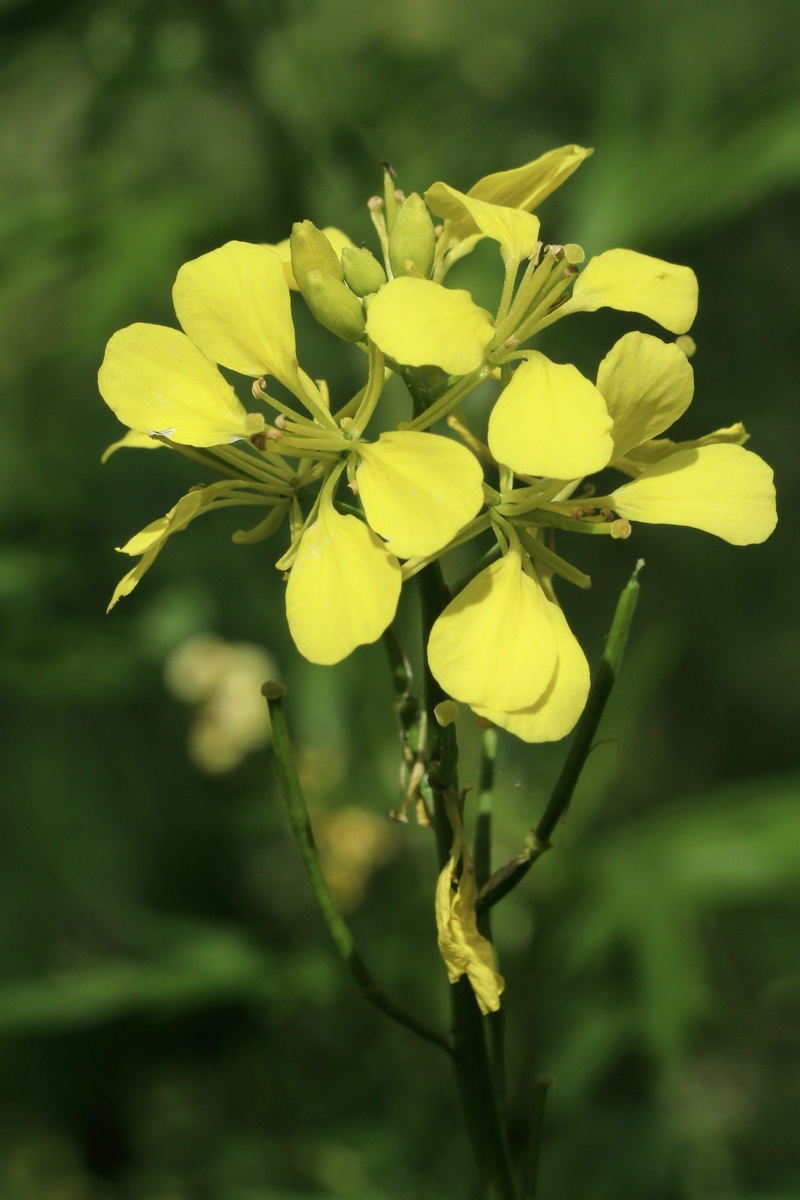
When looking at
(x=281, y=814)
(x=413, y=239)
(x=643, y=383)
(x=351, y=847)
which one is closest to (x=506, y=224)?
(x=413, y=239)

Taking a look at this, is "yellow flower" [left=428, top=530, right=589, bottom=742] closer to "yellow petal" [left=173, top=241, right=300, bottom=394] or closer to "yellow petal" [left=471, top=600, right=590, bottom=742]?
"yellow petal" [left=471, top=600, right=590, bottom=742]

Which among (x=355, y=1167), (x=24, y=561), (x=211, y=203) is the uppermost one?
(x=211, y=203)

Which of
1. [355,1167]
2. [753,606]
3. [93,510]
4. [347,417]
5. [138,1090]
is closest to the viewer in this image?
[347,417]

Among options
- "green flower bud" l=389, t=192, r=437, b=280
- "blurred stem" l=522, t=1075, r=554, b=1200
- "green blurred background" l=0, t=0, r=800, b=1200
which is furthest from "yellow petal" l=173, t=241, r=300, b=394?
"green blurred background" l=0, t=0, r=800, b=1200

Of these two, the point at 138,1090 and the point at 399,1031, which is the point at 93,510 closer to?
the point at 399,1031

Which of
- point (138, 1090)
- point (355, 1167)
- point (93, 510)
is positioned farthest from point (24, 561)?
point (138, 1090)

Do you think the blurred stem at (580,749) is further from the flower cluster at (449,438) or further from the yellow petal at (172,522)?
the yellow petal at (172,522)
